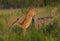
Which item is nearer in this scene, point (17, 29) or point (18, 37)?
point (18, 37)

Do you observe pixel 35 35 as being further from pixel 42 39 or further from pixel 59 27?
pixel 59 27

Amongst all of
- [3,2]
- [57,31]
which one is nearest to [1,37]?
[57,31]

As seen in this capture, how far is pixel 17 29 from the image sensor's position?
2932 millimetres

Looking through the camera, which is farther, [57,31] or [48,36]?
[57,31]

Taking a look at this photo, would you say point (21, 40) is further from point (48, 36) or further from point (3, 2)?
point (3, 2)

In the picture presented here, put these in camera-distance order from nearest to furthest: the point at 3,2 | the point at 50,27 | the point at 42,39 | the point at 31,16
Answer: the point at 42,39 → the point at 31,16 → the point at 50,27 → the point at 3,2

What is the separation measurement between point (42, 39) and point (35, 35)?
0.09m

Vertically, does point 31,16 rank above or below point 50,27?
above

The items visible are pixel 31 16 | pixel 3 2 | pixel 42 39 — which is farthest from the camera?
pixel 3 2

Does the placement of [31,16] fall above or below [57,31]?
above

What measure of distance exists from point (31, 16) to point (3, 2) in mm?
3875

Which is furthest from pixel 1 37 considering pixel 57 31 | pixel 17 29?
pixel 57 31

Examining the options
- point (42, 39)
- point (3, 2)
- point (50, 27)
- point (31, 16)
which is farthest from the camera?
point (3, 2)

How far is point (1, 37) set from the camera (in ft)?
9.41
